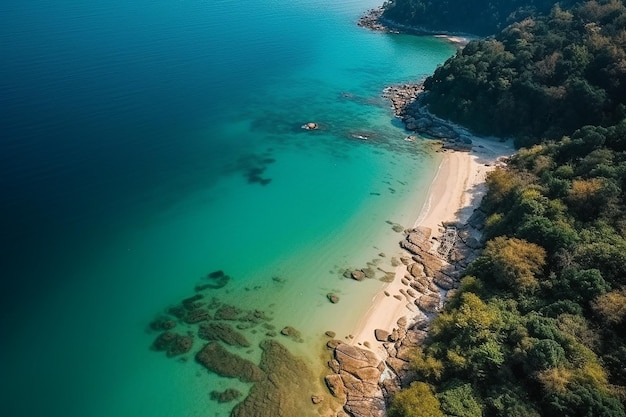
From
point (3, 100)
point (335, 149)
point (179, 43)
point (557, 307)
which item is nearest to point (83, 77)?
point (3, 100)

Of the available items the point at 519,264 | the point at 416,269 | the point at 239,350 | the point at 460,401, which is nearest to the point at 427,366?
the point at 460,401

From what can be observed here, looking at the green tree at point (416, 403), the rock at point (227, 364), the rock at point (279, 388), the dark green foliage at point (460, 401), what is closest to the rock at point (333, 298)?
the rock at point (279, 388)

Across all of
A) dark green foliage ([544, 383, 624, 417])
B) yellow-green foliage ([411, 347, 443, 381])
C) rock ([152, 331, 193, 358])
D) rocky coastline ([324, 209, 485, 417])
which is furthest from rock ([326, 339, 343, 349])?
dark green foliage ([544, 383, 624, 417])

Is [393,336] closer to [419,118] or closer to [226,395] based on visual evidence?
[226,395]

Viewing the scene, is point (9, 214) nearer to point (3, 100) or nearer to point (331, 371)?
point (3, 100)

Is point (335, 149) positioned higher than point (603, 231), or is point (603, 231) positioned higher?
point (603, 231)

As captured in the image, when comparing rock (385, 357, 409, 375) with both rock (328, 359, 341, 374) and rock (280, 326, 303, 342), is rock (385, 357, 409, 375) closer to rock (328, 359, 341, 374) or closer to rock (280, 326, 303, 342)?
rock (328, 359, 341, 374)
